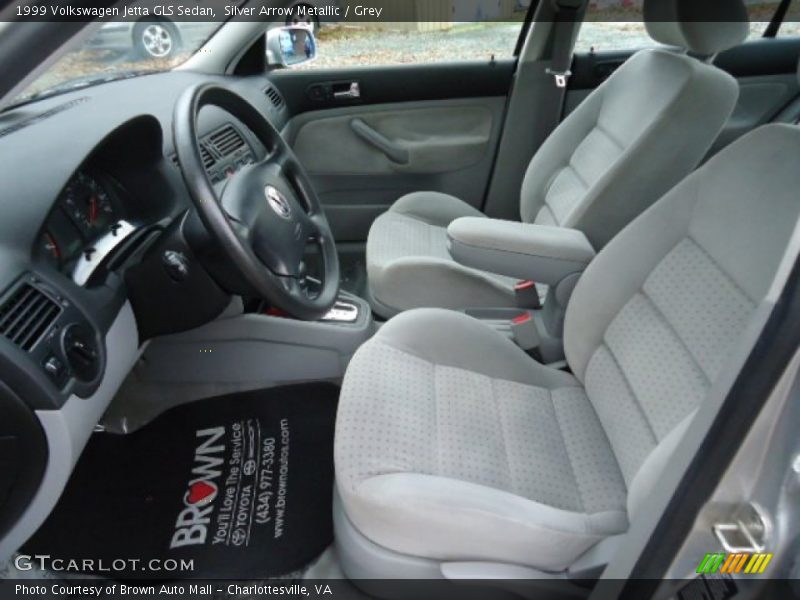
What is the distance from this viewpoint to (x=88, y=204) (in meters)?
1.27

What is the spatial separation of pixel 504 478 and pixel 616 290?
425 mm

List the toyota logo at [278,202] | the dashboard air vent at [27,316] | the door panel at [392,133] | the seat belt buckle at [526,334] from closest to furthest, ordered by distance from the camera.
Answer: the dashboard air vent at [27,316] < the toyota logo at [278,202] < the seat belt buckle at [526,334] < the door panel at [392,133]

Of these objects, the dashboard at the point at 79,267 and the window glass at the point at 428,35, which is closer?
the dashboard at the point at 79,267

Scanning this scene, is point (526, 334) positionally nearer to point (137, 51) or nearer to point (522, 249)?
point (522, 249)

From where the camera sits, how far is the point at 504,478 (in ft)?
3.52

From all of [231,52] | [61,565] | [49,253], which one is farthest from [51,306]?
[231,52]

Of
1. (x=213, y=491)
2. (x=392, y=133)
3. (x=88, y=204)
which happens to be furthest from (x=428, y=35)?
(x=213, y=491)

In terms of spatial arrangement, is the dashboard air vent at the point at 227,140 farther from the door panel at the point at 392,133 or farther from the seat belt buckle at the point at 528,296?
the seat belt buckle at the point at 528,296

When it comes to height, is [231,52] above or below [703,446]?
above

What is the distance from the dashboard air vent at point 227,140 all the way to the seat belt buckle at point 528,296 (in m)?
0.86

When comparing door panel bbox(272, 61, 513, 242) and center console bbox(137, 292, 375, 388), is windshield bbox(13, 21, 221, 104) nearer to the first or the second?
door panel bbox(272, 61, 513, 242)

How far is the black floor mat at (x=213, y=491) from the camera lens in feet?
4.51

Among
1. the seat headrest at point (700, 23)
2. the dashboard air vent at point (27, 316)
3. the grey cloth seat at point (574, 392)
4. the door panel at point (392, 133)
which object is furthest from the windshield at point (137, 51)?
the seat headrest at point (700, 23)

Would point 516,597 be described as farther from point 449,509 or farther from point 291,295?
point 291,295
